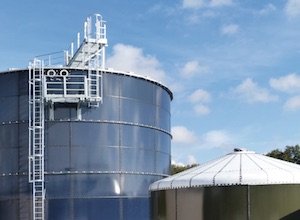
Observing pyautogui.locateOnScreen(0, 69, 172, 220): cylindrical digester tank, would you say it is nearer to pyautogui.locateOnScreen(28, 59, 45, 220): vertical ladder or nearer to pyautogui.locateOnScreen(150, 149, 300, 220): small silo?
pyautogui.locateOnScreen(28, 59, 45, 220): vertical ladder

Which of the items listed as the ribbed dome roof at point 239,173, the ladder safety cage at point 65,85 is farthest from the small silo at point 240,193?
the ladder safety cage at point 65,85

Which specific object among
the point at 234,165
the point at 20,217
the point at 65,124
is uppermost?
the point at 65,124

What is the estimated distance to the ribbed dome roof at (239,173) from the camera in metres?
17.0

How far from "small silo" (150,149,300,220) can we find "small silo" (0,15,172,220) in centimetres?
1058

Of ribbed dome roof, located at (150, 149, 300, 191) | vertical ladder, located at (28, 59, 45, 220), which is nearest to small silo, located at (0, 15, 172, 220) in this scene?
vertical ladder, located at (28, 59, 45, 220)

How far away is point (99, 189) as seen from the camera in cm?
2844

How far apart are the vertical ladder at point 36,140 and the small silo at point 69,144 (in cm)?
5

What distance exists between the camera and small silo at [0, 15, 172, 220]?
27.8m

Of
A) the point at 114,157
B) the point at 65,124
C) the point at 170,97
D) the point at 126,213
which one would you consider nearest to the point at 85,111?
the point at 65,124

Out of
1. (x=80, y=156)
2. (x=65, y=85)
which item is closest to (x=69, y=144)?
(x=80, y=156)

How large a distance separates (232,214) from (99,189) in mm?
12844

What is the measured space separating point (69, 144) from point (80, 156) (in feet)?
2.92

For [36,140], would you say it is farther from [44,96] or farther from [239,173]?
[239,173]

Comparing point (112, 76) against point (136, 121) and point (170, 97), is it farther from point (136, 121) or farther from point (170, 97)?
point (170, 97)
